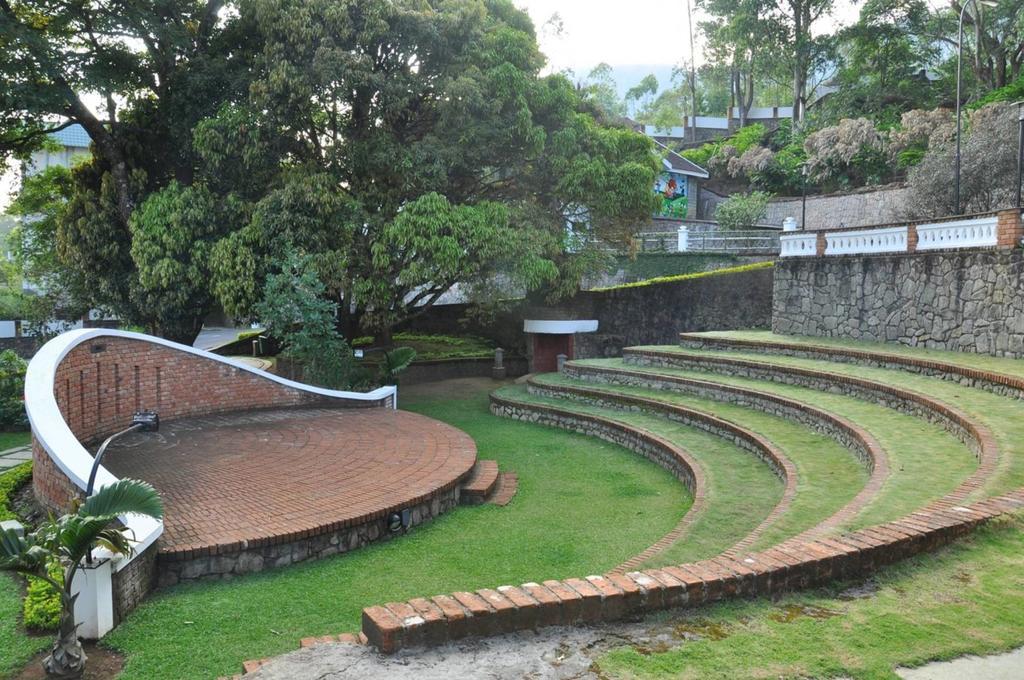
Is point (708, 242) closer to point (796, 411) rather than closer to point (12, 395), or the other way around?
point (796, 411)

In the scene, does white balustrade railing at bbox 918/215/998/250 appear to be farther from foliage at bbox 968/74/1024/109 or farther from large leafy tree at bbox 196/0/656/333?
foliage at bbox 968/74/1024/109

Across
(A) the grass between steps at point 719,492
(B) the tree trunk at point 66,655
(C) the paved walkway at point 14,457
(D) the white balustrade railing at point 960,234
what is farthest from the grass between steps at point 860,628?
(C) the paved walkway at point 14,457

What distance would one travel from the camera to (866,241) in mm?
13031

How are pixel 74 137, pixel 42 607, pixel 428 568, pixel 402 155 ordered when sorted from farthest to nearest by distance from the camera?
pixel 74 137 < pixel 402 155 < pixel 428 568 < pixel 42 607

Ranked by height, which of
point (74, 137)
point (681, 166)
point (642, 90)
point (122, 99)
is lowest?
point (122, 99)

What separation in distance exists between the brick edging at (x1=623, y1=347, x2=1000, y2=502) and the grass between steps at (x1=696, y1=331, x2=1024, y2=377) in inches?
46.1

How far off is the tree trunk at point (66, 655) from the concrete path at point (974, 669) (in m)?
4.48

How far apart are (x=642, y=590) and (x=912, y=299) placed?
10512mm

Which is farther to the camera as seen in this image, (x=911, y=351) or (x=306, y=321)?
(x=306, y=321)

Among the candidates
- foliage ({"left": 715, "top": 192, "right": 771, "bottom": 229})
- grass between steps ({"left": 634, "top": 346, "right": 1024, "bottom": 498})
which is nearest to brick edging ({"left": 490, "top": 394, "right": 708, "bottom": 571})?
grass between steps ({"left": 634, "top": 346, "right": 1024, "bottom": 498})

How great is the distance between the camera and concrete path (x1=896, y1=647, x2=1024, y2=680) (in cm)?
303

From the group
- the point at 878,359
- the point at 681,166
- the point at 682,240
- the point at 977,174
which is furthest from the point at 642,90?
the point at 878,359

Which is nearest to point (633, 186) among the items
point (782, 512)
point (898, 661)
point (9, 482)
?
point (782, 512)

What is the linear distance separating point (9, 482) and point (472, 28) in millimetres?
10959
